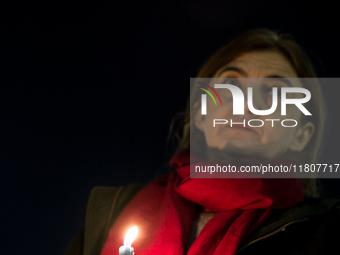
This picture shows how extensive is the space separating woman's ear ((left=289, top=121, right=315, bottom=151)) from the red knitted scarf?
→ 24cm

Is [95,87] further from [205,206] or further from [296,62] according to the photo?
[296,62]

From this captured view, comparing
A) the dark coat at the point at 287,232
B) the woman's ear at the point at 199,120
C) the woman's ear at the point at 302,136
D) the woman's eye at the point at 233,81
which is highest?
the woman's eye at the point at 233,81

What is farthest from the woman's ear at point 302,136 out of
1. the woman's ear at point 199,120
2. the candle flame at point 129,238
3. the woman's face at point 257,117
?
the candle flame at point 129,238

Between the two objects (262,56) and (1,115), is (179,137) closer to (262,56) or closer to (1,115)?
(262,56)

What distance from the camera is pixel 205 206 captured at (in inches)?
46.2

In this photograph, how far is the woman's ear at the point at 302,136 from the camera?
1376mm

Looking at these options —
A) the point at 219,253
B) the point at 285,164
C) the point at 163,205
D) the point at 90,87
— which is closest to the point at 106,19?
the point at 90,87

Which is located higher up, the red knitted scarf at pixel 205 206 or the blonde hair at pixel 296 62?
the blonde hair at pixel 296 62

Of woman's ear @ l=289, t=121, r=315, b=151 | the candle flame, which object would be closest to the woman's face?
woman's ear @ l=289, t=121, r=315, b=151

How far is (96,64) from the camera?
1459mm

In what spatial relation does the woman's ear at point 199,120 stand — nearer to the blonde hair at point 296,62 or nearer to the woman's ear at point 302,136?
the blonde hair at point 296,62

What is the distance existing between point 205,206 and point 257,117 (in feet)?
1.33

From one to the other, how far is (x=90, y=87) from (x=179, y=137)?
48cm

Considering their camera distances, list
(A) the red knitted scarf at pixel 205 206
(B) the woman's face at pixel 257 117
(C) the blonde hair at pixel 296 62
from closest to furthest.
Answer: (A) the red knitted scarf at pixel 205 206, (B) the woman's face at pixel 257 117, (C) the blonde hair at pixel 296 62
